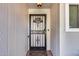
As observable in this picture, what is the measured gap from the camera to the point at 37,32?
23.5 feet

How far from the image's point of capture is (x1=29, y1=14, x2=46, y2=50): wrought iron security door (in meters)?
7.10

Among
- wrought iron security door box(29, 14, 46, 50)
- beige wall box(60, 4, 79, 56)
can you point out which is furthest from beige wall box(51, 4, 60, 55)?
wrought iron security door box(29, 14, 46, 50)

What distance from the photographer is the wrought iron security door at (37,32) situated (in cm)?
710

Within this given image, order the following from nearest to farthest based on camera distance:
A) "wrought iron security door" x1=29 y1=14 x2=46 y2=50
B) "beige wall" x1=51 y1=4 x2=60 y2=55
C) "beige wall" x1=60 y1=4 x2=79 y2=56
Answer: "beige wall" x1=60 y1=4 x2=79 y2=56, "beige wall" x1=51 y1=4 x2=60 y2=55, "wrought iron security door" x1=29 y1=14 x2=46 y2=50

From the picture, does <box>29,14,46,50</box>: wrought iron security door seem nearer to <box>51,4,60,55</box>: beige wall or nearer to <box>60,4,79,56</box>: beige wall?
<box>51,4,60,55</box>: beige wall

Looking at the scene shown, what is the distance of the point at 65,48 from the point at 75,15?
810 millimetres

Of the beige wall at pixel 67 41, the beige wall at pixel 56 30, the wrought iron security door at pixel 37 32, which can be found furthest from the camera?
the wrought iron security door at pixel 37 32

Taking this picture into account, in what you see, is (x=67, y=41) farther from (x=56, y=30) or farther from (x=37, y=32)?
(x=37, y=32)

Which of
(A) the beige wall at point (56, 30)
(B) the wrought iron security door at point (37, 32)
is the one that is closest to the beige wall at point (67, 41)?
(A) the beige wall at point (56, 30)

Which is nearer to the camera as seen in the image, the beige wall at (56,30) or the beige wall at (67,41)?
the beige wall at (67,41)

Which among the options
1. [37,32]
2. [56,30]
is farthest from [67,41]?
[37,32]

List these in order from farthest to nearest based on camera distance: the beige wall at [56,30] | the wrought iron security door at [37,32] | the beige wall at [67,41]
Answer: the wrought iron security door at [37,32] → the beige wall at [56,30] → the beige wall at [67,41]

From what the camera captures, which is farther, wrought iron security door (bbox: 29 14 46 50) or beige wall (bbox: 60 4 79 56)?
wrought iron security door (bbox: 29 14 46 50)

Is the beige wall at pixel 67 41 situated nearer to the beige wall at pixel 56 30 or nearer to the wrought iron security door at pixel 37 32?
the beige wall at pixel 56 30
